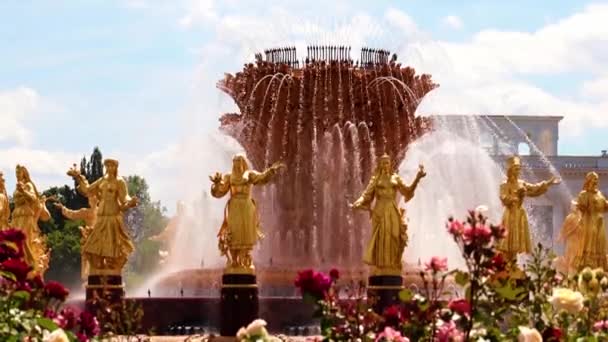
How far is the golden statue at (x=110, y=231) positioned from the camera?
21.3 meters

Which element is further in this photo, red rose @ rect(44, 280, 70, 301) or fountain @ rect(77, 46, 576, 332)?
fountain @ rect(77, 46, 576, 332)

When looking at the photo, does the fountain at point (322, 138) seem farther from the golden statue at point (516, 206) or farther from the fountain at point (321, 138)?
the golden statue at point (516, 206)

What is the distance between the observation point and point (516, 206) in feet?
72.8

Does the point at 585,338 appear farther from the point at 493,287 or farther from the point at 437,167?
the point at 437,167

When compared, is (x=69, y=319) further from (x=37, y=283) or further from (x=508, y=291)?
(x=508, y=291)

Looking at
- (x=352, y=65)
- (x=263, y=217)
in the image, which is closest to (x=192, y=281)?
(x=263, y=217)

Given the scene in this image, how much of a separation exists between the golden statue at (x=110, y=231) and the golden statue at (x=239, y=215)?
152 centimetres

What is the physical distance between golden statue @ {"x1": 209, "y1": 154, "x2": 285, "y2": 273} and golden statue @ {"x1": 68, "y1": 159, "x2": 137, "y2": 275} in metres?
1.52

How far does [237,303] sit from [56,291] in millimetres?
9440

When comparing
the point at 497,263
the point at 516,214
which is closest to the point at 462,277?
the point at 497,263

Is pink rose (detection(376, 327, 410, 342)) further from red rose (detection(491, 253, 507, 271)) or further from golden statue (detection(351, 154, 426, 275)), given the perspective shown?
golden statue (detection(351, 154, 426, 275))

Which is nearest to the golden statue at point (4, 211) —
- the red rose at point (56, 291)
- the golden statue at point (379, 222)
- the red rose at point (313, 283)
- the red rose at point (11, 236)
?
the golden statue at point (379, 222)

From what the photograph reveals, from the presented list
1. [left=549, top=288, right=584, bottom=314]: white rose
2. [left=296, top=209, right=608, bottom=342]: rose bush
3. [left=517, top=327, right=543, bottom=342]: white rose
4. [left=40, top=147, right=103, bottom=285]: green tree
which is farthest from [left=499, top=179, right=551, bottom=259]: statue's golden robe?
[left=40, top=147, right=103, bottom=285]: green tree

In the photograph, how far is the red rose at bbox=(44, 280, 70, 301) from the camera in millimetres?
10844
